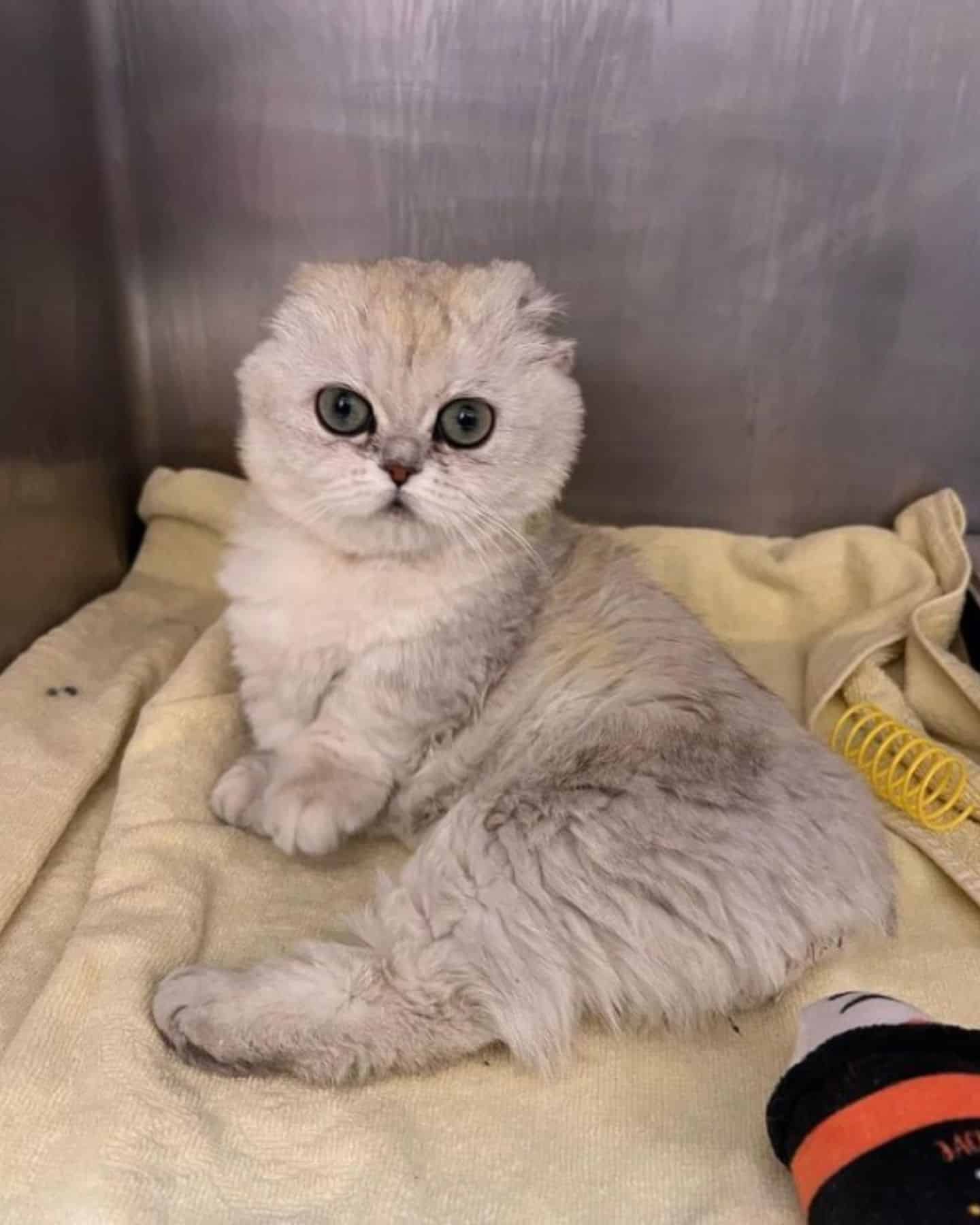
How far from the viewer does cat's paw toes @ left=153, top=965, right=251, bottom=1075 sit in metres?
1.22

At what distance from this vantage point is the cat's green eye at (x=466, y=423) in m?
1.45

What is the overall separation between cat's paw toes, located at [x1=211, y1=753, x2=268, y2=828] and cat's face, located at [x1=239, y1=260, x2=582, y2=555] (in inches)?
14.0

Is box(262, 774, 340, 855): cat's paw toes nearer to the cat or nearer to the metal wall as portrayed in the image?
the cat

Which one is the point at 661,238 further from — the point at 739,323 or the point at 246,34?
the point at 246,34

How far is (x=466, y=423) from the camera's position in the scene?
147 cm

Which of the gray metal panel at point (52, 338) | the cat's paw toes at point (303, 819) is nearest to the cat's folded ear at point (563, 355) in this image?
the cat's paw toes at point (303, 819)

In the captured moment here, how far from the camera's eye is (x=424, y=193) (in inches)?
81.1

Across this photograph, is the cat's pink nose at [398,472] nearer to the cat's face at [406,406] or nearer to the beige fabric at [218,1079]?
the cat's face at [406,406]

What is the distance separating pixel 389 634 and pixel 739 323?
40.0 inches

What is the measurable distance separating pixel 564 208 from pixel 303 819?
4.00 feet

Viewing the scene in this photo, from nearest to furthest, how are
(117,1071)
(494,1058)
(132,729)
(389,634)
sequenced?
(117,1071) → (494,1058) → (389,634) → (132,729)

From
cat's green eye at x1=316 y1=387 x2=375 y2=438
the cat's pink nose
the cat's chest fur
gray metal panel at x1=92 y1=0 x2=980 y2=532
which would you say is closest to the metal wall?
gray metal panel at x1=92 y1=0 x2=980 y2=532

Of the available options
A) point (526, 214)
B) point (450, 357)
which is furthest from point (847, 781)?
point (526, 214)

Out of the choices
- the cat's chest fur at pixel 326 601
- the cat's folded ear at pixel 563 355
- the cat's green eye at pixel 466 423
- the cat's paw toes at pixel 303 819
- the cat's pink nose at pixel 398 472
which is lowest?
the cat's paw toes at pixel 303 819
